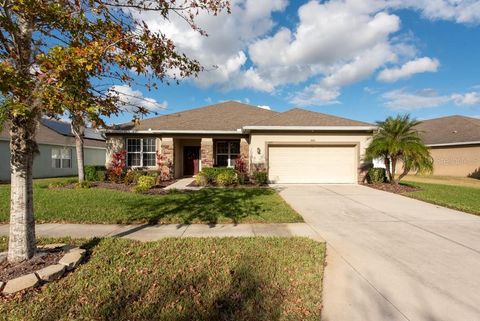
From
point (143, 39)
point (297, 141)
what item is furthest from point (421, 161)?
point (143, 39)

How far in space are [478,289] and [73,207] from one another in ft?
30.4

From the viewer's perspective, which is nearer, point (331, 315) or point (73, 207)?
point (331, 315)

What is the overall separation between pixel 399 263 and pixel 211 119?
14.3m

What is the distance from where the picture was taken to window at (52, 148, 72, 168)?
20547 millimetres

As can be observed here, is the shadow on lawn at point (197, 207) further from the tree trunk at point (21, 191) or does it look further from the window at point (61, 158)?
the window at point (61, 158)

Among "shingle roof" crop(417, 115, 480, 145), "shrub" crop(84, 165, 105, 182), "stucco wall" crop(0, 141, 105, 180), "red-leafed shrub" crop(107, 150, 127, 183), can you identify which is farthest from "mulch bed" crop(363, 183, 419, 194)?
"stucco wall" crop(0, 141, 105, 180)

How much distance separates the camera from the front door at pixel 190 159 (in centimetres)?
1773

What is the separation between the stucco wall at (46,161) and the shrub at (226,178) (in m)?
8.55

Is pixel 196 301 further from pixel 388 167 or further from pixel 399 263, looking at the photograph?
pixel 388 167

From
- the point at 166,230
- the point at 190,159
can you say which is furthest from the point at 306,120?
the point at 166,230

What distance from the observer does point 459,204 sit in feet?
29.2

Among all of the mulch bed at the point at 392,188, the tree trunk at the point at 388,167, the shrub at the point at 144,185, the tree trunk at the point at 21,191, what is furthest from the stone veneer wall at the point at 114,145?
the tree trunk at the point at 388,167

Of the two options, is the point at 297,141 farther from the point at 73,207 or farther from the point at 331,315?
the point at 331,315

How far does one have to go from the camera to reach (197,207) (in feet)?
26.7
